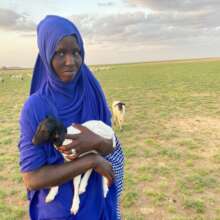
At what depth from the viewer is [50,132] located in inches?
59.7

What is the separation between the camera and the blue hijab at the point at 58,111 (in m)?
1.65

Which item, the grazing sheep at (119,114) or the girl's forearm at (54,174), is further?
the grazing sheep at (119,114)

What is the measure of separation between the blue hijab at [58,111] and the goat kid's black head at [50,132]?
0.20ft

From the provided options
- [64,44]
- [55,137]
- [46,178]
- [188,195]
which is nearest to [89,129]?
[55,137]

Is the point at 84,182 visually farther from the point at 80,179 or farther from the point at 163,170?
the point at 163,170

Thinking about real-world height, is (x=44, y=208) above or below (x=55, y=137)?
below

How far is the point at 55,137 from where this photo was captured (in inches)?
65.3

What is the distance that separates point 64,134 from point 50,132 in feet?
0.42

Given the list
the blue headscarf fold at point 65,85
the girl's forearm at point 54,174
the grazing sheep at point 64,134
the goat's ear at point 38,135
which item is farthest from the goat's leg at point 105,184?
the goat's ear at point 38,135

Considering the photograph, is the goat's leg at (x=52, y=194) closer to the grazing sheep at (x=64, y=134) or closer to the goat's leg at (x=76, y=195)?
the grazing sheep at (x=64, y=134)

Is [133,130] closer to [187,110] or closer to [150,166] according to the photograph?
[150,166]

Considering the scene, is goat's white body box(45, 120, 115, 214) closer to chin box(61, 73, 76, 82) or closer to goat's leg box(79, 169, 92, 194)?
goat's leg box(79, 169, 92, 194)

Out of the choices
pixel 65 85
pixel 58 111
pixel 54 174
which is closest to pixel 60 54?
pixel 65 85

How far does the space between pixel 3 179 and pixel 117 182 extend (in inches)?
197
